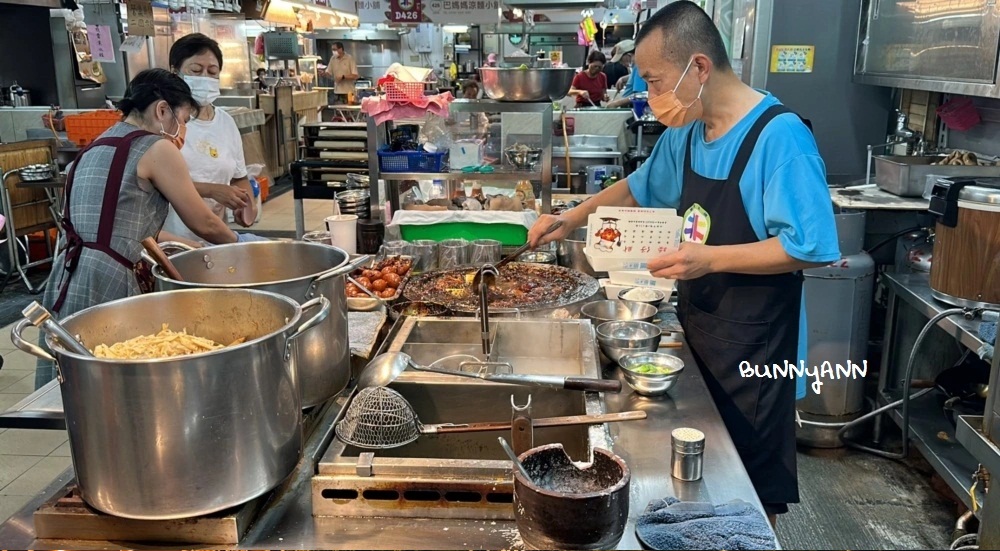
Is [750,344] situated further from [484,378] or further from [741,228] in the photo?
[484,378]

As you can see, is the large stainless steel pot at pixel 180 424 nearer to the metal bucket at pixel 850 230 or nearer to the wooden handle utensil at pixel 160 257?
the wooden handle utensil at pixel 160 257

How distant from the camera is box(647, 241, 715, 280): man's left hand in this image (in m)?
2.10

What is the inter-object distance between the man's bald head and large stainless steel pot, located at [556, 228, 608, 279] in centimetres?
113

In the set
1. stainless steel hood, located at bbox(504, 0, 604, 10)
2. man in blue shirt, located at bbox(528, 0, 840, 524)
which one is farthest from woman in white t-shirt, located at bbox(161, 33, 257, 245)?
stainless steel hood, located at bbox(504, 0, 604, 10)

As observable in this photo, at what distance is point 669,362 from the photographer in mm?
2061

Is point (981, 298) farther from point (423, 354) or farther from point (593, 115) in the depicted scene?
point (593, 115)

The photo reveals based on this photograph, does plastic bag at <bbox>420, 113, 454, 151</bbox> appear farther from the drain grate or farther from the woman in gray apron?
the drain grate

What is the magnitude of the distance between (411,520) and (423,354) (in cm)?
88

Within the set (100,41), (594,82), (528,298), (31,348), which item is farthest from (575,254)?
(594,82)

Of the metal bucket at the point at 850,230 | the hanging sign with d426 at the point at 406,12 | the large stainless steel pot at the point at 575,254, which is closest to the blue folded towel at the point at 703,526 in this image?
the large stainless steel pot at the point at 575,254

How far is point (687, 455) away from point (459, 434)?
2.07 feet

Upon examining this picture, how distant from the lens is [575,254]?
10.9 ft

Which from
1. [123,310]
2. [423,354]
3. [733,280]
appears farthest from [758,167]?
[123,310]

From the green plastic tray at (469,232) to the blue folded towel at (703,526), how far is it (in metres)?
2.15
